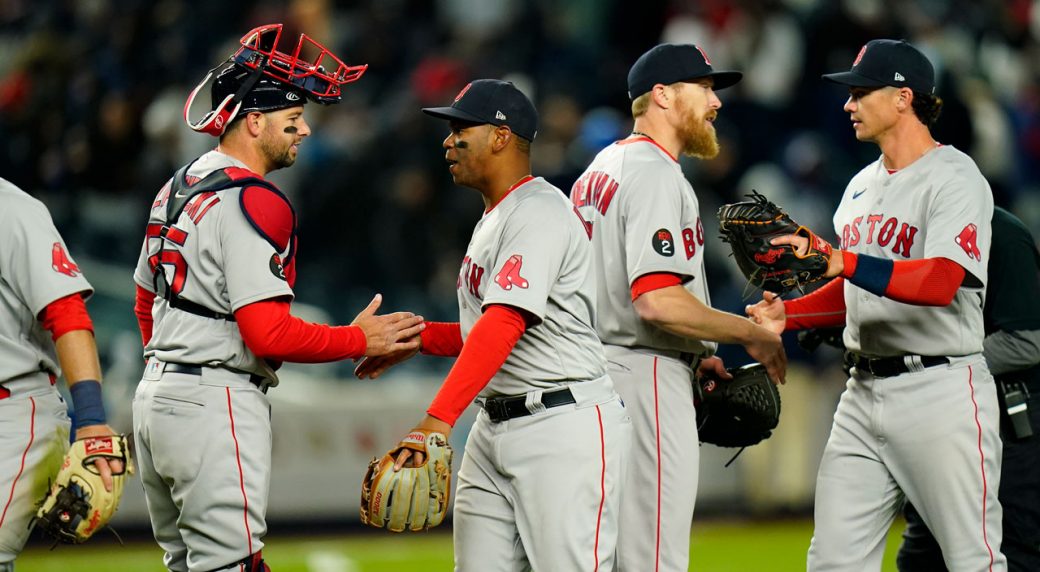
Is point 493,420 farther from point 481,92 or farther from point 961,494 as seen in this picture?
point 961,494

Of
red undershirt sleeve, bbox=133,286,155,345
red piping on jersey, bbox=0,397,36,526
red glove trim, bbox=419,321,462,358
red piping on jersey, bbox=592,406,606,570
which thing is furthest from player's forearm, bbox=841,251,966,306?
red piping on jersey, bbox=0,397,36,526

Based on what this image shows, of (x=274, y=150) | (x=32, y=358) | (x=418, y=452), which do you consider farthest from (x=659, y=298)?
(x=32, y=358)

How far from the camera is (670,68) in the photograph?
5.45 meters

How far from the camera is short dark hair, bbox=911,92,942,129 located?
545 cm

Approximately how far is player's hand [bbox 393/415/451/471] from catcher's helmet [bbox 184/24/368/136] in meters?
1.24

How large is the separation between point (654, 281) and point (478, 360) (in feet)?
2.91

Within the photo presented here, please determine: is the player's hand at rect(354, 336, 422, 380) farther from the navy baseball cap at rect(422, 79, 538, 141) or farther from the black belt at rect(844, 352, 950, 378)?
the black belt at rect(844, 352, 950, 378)

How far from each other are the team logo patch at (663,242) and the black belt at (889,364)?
0.95m

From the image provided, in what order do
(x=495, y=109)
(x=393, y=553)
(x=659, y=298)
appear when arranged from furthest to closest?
(x=393, y=553) → (x=659, y=298) → (x=495, y=109)

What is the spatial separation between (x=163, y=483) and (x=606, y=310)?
1754mm

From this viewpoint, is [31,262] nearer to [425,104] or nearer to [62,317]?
[62,317]

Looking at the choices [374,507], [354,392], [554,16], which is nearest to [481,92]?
[374,507]

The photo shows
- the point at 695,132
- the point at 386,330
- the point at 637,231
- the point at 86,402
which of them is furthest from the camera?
the point at 695,132

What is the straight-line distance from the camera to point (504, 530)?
4.80 m
